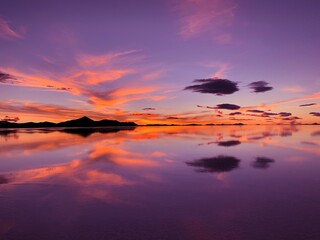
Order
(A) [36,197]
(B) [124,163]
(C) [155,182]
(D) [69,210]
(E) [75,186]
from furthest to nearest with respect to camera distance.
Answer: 1. (B) [124,163]
2. (C) [155,182]
3. (E) [75,186]
4. (A) [36,197]
5. (D) [69,210]

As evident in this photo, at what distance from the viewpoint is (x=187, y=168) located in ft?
53.4

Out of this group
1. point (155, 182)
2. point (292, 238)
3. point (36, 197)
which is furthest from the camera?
point (155, 182)

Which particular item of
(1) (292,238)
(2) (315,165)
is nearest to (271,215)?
(1) (292,238)

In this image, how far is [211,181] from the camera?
42.2ft

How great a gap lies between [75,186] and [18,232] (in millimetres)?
4879

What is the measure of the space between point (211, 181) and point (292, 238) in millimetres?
6390

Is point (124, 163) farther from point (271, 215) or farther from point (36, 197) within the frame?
point (271, 215)

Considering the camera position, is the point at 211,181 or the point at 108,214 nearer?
the point at 108,214

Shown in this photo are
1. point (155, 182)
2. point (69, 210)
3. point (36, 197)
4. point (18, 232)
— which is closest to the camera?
point (18, 232)

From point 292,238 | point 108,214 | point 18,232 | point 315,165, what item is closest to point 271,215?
point 292,238

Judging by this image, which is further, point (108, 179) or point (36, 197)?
point (108, 179)

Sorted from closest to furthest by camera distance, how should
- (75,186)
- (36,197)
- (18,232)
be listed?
(18,232) < (36,197) < (75,186)

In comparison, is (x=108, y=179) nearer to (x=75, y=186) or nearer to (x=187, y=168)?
(x=75, y=186)

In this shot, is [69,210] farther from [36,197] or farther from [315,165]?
[315,165]
